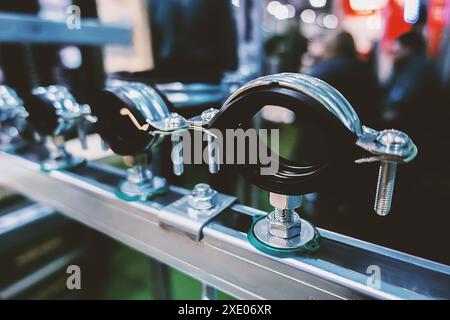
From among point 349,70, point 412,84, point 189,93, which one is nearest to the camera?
point 189,93

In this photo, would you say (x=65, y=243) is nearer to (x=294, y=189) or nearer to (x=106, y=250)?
(x=106, y=250)

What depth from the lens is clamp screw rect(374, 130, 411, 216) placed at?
1.39 ft

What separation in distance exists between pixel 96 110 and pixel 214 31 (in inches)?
20.5

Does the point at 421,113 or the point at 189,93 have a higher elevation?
the point at 189,93

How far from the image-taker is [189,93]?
969 mm

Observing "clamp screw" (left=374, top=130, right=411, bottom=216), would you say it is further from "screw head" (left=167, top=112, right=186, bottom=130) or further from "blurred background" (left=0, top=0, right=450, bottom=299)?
"screw head" (left=167, top=112, right=186, bottom=130)

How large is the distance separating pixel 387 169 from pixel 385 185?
1.0 inches

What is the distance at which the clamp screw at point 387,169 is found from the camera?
422 millimetres

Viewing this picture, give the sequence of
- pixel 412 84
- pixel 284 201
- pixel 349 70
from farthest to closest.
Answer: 1. pixel 412 84
2. pixel 349 70
3. pixel 284 201

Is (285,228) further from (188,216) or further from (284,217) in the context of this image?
(188,216)

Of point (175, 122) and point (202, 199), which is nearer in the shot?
point (175, 122)

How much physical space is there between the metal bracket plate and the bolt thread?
34cm

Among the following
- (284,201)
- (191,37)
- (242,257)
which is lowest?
(242,257)

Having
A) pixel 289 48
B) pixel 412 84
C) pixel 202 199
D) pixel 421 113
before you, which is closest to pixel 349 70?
pixel 289 48
